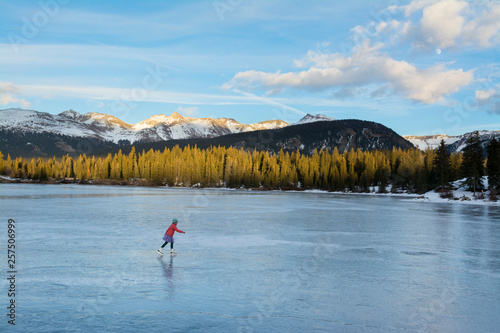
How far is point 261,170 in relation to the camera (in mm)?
159625

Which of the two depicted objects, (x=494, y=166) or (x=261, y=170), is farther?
(x=261, y=170)

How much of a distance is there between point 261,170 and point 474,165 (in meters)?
92.5

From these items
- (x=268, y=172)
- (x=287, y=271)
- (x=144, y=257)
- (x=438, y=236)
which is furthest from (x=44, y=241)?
(x=268, y=172)

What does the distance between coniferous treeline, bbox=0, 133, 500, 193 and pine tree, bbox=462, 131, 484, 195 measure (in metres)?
27.2

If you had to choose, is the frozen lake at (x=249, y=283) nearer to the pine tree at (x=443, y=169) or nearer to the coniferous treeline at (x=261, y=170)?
the pine tree at (x=443, y=169)

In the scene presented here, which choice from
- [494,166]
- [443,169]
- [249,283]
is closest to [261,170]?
[443,169]

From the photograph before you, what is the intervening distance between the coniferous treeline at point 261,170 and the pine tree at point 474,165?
27.2m

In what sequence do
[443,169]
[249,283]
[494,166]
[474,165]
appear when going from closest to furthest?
[249,283]
[494,166]
[474,165]
[443,169]

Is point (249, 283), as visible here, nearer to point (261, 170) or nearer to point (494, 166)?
point (494, 166)

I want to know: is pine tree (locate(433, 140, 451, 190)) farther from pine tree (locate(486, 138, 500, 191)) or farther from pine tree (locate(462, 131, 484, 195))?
pine tree (locate(486, 138, 500, 191))

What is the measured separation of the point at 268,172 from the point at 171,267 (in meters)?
137

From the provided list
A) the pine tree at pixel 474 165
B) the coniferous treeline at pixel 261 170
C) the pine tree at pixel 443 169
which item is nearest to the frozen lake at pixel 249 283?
the pine tree at pixel 474 165

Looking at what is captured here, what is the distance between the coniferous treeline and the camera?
12638 cm

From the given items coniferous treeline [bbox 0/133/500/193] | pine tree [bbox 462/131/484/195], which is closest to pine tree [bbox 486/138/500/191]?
pine tree [bbox 462/131/484/195]
